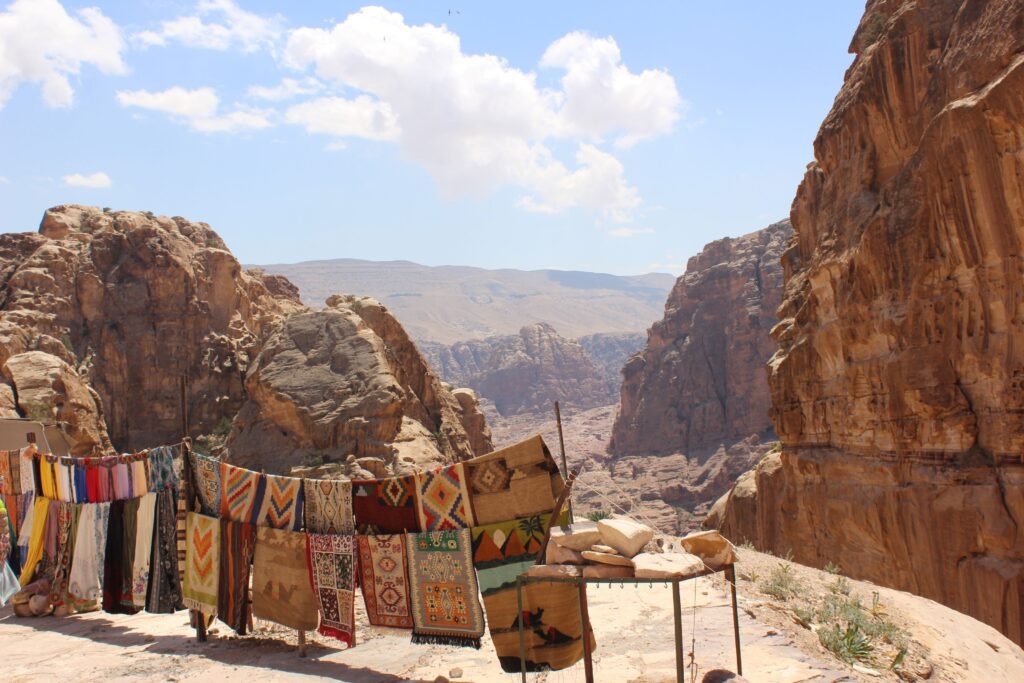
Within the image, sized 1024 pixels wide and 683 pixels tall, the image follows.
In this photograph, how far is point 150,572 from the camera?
898cm

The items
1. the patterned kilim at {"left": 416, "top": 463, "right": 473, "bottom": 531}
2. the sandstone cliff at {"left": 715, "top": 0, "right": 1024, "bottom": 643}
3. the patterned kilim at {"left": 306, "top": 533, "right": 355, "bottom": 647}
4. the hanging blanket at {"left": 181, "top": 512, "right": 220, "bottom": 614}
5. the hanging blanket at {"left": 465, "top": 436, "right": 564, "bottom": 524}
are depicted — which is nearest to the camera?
the hanging blanket at {"left": 465, "top": 436, "right": 564, "bottom": 524}

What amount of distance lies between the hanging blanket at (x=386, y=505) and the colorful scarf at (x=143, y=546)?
2.91 metres

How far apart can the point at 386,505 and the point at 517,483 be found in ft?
4.51

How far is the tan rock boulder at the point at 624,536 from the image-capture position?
593 cm

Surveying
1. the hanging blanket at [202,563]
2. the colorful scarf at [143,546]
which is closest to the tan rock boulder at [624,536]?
the hanging blanket at [202,563]

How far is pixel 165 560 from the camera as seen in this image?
29.1 ft

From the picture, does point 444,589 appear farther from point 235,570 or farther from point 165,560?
point 165,560

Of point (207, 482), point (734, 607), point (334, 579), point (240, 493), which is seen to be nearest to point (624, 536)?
point (734, 607)

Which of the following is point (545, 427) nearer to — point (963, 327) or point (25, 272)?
point (25, 272)

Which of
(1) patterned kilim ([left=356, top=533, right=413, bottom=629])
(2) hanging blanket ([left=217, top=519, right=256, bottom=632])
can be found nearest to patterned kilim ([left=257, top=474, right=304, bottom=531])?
(2) hanging blanket ([left=217, top=519, right=256, bottom=632])

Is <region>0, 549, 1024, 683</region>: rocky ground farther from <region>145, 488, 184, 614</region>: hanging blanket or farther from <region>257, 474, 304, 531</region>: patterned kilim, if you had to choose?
<region>257, 474, 304, 531</region>: patterned kilim

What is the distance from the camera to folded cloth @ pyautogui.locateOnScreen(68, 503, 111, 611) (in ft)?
31.2

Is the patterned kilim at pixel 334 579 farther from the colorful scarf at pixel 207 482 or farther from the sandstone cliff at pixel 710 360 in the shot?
the sandstone cliff at pixel 710 360

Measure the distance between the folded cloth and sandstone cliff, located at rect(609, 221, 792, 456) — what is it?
65.0m
